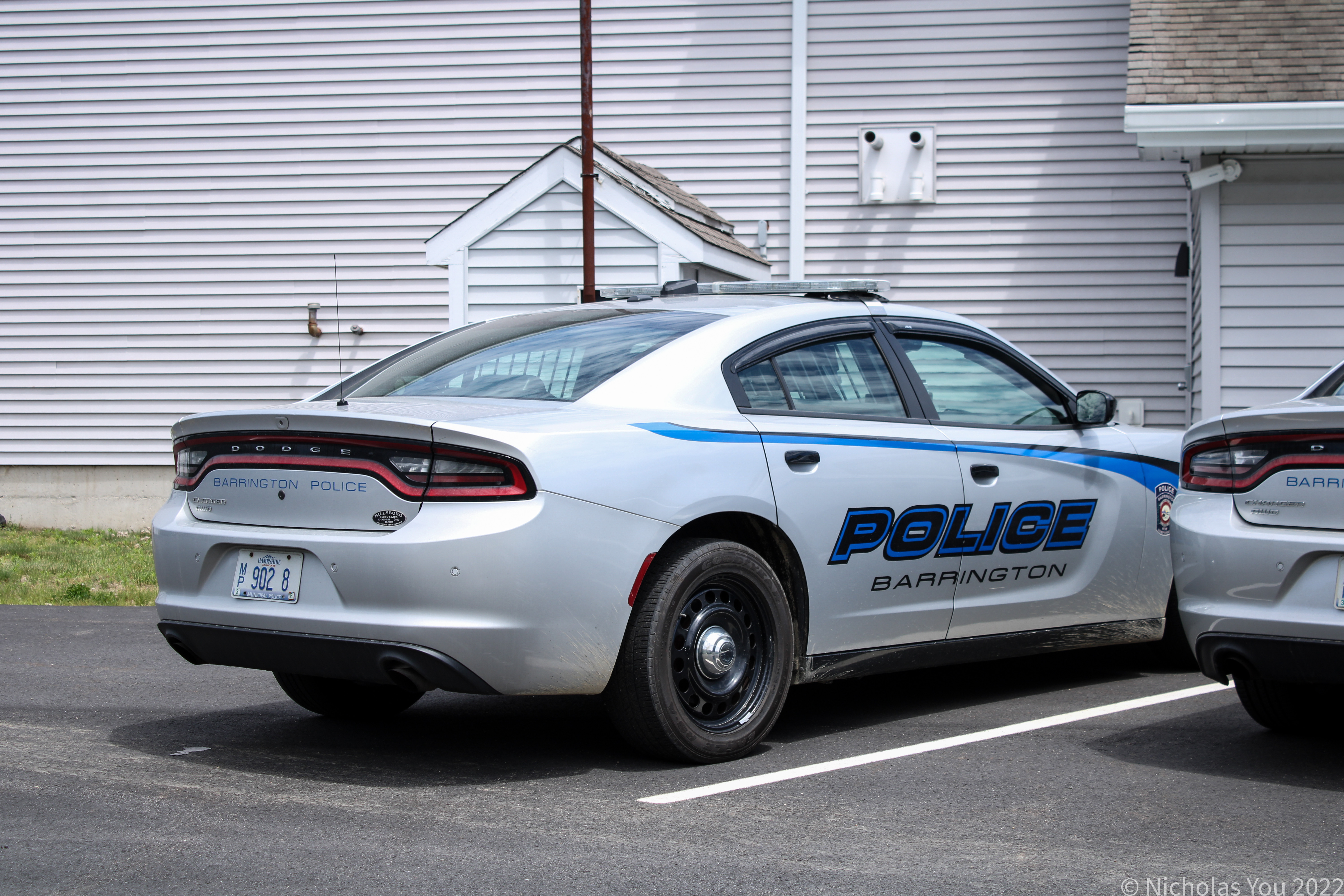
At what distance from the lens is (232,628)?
423cm

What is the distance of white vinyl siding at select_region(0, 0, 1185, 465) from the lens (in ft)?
41.8

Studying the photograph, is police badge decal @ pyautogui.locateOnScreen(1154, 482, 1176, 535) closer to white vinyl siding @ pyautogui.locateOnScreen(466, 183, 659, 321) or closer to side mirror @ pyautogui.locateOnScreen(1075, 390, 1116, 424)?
side mirror @ pyautogui.locateOnScreen(1075, 390, 1116, 424)

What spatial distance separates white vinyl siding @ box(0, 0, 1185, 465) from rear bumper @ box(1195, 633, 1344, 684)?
872 cm

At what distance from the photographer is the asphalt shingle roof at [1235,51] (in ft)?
31.7

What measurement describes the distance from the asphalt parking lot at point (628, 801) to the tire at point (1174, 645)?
461 mm

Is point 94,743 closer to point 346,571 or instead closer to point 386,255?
point 346,571

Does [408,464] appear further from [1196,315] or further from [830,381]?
[1196,315]

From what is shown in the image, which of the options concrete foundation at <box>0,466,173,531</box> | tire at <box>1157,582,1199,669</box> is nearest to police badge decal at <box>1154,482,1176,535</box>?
Result: tire at <box>1157,582,1199,669</box>

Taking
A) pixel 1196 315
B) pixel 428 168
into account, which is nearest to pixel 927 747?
pixel 1196 315

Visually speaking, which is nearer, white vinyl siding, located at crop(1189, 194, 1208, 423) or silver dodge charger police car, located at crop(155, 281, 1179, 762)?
silver dodge charger police car, located at crop(155, 281, 1179, 762)

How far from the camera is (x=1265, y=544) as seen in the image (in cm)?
420

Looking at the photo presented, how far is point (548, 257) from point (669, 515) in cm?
692

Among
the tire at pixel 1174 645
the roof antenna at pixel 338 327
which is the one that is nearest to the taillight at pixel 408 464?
the tire at pixel 1174 645

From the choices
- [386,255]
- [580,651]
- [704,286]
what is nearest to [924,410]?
[704,286]
